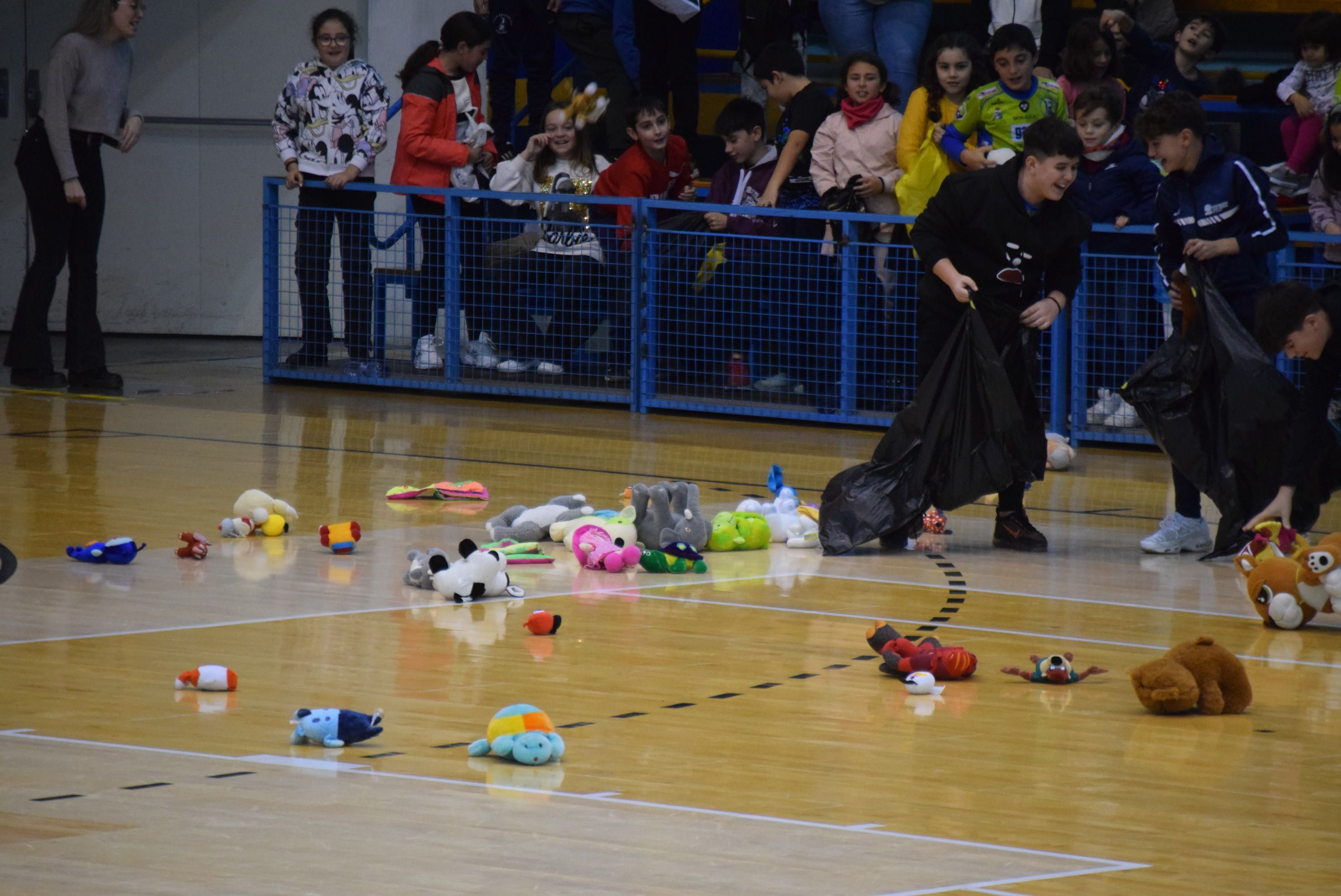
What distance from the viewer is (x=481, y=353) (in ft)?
41.1

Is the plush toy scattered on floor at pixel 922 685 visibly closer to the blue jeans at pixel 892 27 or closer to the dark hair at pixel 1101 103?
the dark hair at pixel 1101 103

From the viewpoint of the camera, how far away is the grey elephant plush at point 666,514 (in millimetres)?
7445

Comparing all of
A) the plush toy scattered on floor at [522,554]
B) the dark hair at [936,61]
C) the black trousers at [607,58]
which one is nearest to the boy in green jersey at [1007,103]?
the dark hair at [936,61]

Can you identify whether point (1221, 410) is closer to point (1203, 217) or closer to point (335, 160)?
point (1203, 217)

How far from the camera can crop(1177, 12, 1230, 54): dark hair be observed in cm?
1183

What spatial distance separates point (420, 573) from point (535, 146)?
599 centimetres

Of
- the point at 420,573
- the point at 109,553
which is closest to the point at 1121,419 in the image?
the point at 420,573

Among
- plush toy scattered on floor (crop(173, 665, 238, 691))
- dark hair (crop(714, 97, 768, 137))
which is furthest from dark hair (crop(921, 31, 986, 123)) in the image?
plush toy scattered on floor (crop(173, 665, 238, 691))

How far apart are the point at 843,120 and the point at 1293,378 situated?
116 inches

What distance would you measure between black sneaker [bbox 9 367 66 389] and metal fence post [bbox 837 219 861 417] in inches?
196

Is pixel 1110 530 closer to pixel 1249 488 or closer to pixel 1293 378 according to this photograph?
pixel 1249 488

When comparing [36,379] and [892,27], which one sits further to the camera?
[36,379]

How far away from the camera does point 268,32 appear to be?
15.6 meters

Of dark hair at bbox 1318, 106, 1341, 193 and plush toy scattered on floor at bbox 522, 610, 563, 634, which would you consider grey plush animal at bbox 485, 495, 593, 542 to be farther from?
dark hair at bbox 1318, 106, 1341, 193
